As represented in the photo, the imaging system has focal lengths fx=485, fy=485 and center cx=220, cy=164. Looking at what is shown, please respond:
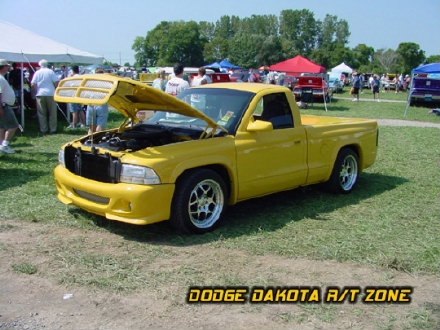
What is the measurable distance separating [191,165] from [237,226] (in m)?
1.04

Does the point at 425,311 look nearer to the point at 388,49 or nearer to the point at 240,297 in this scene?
the point at 240,297

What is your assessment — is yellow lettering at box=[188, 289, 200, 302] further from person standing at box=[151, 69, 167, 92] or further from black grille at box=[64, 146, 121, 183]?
person standing at box=[151, 69, 167, 92]

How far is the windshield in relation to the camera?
580 cm

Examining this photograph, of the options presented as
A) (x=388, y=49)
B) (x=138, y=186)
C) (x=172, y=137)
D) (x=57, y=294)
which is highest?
(x=388, y=49)

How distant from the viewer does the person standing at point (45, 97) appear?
41.2ft

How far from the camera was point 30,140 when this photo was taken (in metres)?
11.5

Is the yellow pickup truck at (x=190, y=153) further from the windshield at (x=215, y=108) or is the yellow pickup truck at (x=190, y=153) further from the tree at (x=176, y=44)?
the tree at (x=176, y=44)

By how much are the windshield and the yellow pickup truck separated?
1 centimetres

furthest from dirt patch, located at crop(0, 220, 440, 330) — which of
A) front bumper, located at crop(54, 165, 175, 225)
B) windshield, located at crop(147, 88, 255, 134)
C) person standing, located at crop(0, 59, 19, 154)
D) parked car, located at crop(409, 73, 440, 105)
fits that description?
parked car, located at crop(409, 73, 440, 105)

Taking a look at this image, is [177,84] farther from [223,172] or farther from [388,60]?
[388,60]

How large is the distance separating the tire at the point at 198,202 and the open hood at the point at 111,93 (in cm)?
66

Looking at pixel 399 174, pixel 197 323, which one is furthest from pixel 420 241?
pixel 399 174

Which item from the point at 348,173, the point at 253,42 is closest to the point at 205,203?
the point at 348,173

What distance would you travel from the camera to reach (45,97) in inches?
496
